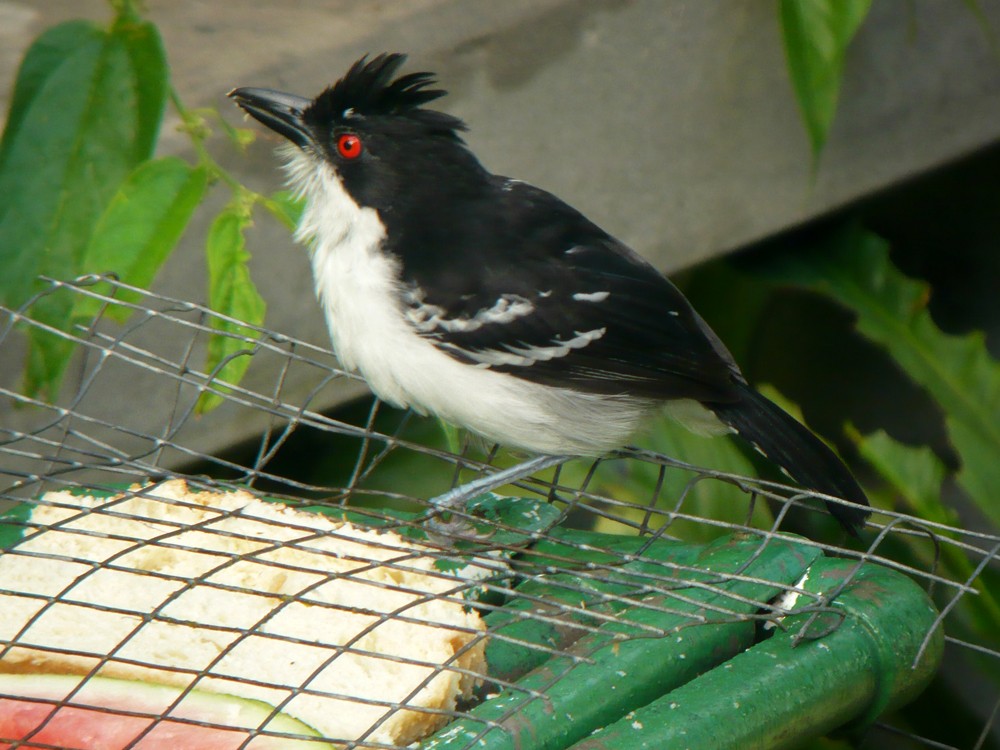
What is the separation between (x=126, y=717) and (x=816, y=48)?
2.01 meters

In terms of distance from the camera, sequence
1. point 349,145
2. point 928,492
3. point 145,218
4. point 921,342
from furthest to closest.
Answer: point 921,342 < point 928,492 < point 349,145 < point 145,218

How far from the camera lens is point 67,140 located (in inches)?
77.9

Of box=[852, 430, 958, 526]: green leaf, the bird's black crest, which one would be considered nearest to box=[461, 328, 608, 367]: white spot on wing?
the bird's black crest

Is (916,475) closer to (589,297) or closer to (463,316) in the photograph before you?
(589,297)

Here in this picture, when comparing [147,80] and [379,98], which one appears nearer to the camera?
[147,80]

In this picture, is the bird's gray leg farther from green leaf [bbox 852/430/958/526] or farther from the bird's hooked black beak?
green leaf [bbox 852/430/958/526]

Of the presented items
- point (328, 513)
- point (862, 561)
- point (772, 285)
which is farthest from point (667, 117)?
point (862, 561)

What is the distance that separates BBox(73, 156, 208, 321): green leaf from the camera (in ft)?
6.41

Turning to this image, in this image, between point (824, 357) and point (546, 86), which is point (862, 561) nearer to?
point (546, 86)

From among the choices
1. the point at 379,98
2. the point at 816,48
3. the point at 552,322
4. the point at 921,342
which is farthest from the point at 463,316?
the point at 921,342

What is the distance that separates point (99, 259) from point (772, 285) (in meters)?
2.12

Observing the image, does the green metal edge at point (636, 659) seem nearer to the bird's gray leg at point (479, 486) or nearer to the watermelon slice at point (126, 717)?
the watermelon slice at point (126, 717)

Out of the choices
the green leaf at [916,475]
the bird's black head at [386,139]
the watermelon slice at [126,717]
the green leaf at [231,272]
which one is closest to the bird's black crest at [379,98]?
the bird's black head at [386,139]

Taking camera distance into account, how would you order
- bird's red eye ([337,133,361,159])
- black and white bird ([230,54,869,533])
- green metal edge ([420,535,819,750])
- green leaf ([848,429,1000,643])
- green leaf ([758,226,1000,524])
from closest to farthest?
green metal edge ([420,535,819,750]) < black and white bird ([230,54,869,533]) < bird's red eye ([337,133,361,159]) < green leaf ([848,429,1000,643]) < green leaf ([758,226,1000,524])
